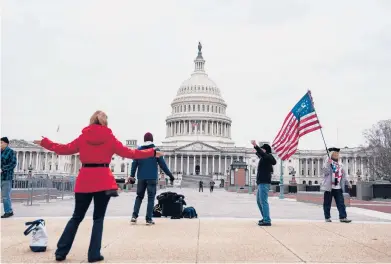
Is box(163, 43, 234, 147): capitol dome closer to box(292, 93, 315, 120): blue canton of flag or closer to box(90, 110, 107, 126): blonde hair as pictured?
box(292, 93, 315, 120): blue canton of flag

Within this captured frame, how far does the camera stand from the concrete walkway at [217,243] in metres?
7.27

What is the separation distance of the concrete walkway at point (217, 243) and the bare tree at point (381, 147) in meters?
55.3

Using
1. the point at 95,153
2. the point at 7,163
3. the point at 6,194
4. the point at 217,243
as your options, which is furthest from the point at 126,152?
the point at 6,194

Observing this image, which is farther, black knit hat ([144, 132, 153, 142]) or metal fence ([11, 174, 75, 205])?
metal fence ([11, 174, 75, 205])

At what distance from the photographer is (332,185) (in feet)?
46.8

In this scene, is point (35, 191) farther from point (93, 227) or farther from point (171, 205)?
point (93, 227)

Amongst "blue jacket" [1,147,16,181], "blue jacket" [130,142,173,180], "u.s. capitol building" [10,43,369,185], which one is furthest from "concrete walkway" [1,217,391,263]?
"u.s. capitol building" [10,43,369,185]

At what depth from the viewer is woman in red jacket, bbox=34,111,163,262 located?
696 centimetres

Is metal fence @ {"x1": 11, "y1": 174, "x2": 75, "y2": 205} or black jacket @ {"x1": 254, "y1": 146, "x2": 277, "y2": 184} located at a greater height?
black jacket @ {"x1": 254, "y1": 146, "x2": 277, "y2": 184}

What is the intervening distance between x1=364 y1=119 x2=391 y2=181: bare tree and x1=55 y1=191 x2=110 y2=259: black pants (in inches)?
2383

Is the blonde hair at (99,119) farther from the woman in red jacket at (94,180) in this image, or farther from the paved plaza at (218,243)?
the paved plaza at (218,243)

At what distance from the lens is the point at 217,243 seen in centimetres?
880

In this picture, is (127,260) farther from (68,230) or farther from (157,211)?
(157,211)

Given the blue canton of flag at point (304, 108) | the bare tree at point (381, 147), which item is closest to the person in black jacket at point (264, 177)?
the blue canton of flag at point (304, 108)
